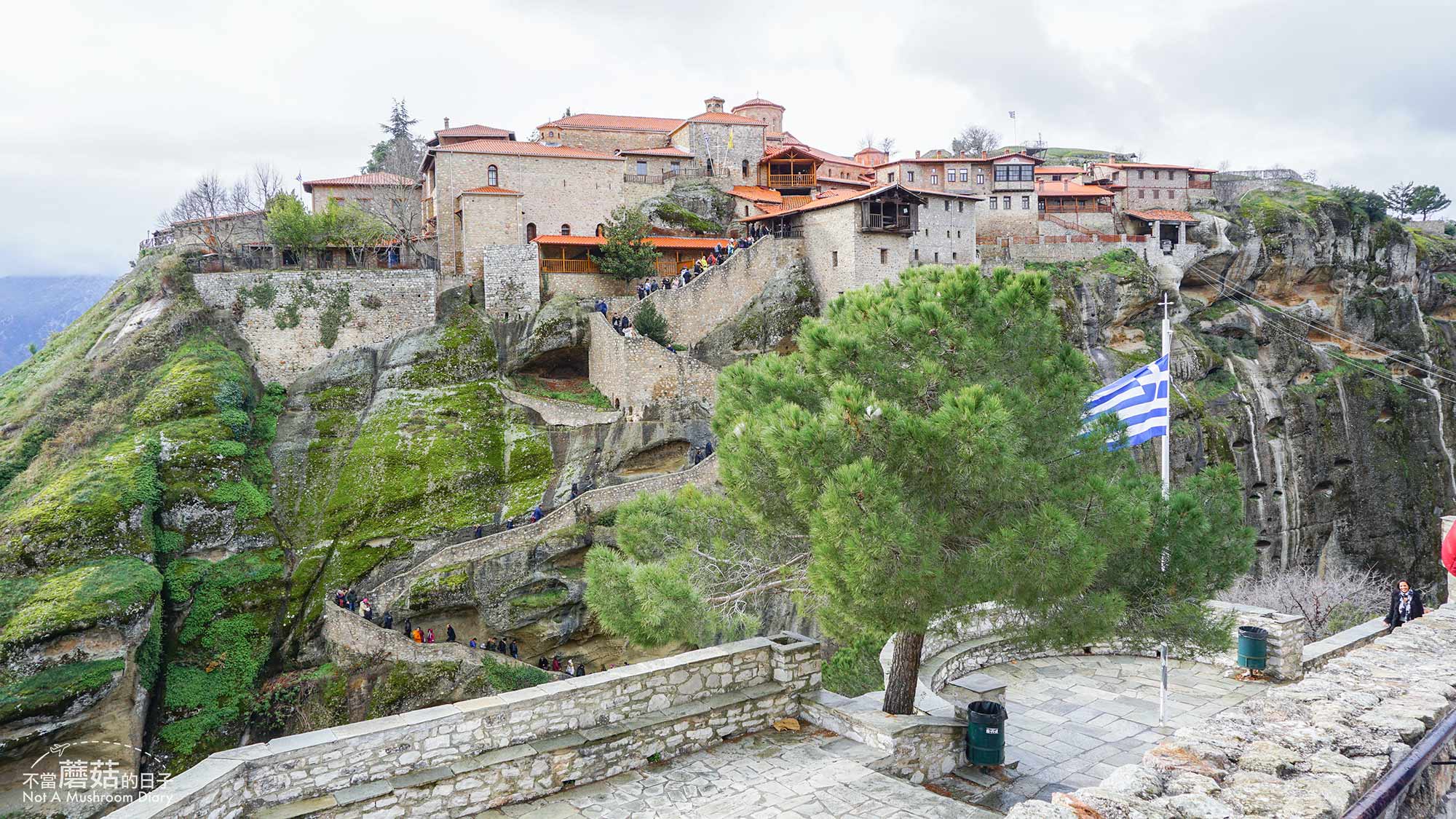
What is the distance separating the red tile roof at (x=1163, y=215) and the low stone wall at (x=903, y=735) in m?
44.8

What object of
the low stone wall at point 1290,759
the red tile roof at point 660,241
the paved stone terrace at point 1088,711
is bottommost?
the paved stone terrace at point 1088,711

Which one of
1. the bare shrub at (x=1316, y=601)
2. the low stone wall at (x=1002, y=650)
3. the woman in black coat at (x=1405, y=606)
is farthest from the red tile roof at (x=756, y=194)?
the woman in black coat at (x=1405, y=606)

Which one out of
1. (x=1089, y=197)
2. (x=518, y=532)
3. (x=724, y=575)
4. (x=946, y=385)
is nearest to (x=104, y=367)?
(x=518, y=532)

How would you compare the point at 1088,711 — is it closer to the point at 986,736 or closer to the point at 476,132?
the point at 986,736

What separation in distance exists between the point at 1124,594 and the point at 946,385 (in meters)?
2.84

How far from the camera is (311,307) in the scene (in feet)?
109

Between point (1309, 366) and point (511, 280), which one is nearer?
point (511, 280)

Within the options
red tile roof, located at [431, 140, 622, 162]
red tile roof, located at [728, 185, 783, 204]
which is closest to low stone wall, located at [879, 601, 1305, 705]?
red tile roof, located at [431, 140, 622, 162]

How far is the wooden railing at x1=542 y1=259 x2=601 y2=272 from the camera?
115ft

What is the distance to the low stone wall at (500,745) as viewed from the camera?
6621 mm

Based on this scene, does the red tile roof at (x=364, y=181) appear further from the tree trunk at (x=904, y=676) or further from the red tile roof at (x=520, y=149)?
the tree trunk at (x=904, y=676)

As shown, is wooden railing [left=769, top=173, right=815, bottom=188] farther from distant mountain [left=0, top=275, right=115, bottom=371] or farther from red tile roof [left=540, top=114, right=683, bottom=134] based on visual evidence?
distant mountain [left=0, top=275, right=115, bottom=371]

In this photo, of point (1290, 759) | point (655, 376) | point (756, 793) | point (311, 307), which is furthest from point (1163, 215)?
point (1290, 759)

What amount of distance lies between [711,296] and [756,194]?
1177 centimetres
